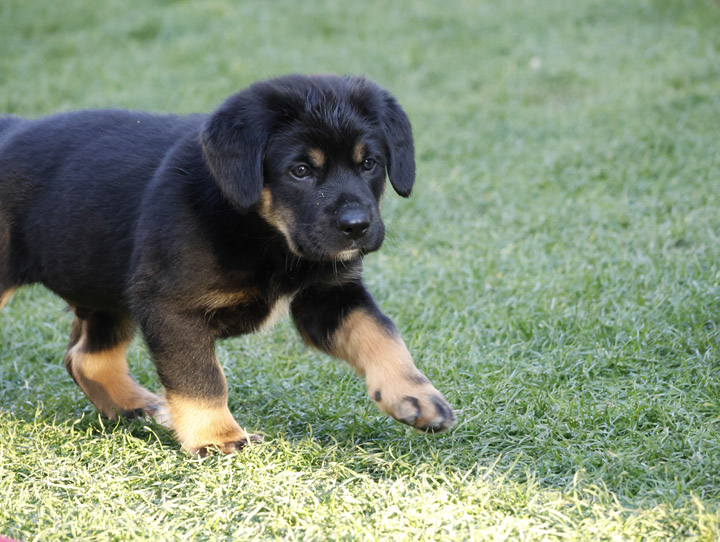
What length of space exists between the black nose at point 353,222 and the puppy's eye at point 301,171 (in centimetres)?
23

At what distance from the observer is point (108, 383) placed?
390 cm

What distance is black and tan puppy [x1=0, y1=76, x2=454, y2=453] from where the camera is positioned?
3178 mm

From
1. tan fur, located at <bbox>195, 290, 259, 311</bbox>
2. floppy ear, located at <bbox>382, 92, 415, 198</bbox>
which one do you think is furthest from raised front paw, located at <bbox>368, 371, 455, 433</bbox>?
floppy ear, located at <bbox>382, 92, 415, 198</bbox>

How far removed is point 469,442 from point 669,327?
1367 mm

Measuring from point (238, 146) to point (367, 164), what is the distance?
0.51m

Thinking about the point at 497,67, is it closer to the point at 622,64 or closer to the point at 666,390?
the point at 622,64

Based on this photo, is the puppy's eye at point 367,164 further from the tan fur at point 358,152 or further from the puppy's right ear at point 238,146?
the puppy's right ear at point 238,146

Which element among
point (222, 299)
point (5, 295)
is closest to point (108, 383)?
point (5, 295)

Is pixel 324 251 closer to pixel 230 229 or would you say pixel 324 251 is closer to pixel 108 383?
pixel 230 229

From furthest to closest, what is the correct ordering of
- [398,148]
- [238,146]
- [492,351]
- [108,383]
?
[492,351]
[108,383]
[398,148]
[238,146]

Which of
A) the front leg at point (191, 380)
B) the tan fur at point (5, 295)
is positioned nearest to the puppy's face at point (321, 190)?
the front leg at point (191, 380)

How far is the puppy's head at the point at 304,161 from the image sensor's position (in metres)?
3.15

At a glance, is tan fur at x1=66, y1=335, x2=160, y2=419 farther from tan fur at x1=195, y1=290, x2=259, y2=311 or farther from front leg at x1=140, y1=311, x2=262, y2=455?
tan fur at x1=195, y1=290, x2=259, y2=311

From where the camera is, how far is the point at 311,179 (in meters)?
3.25
